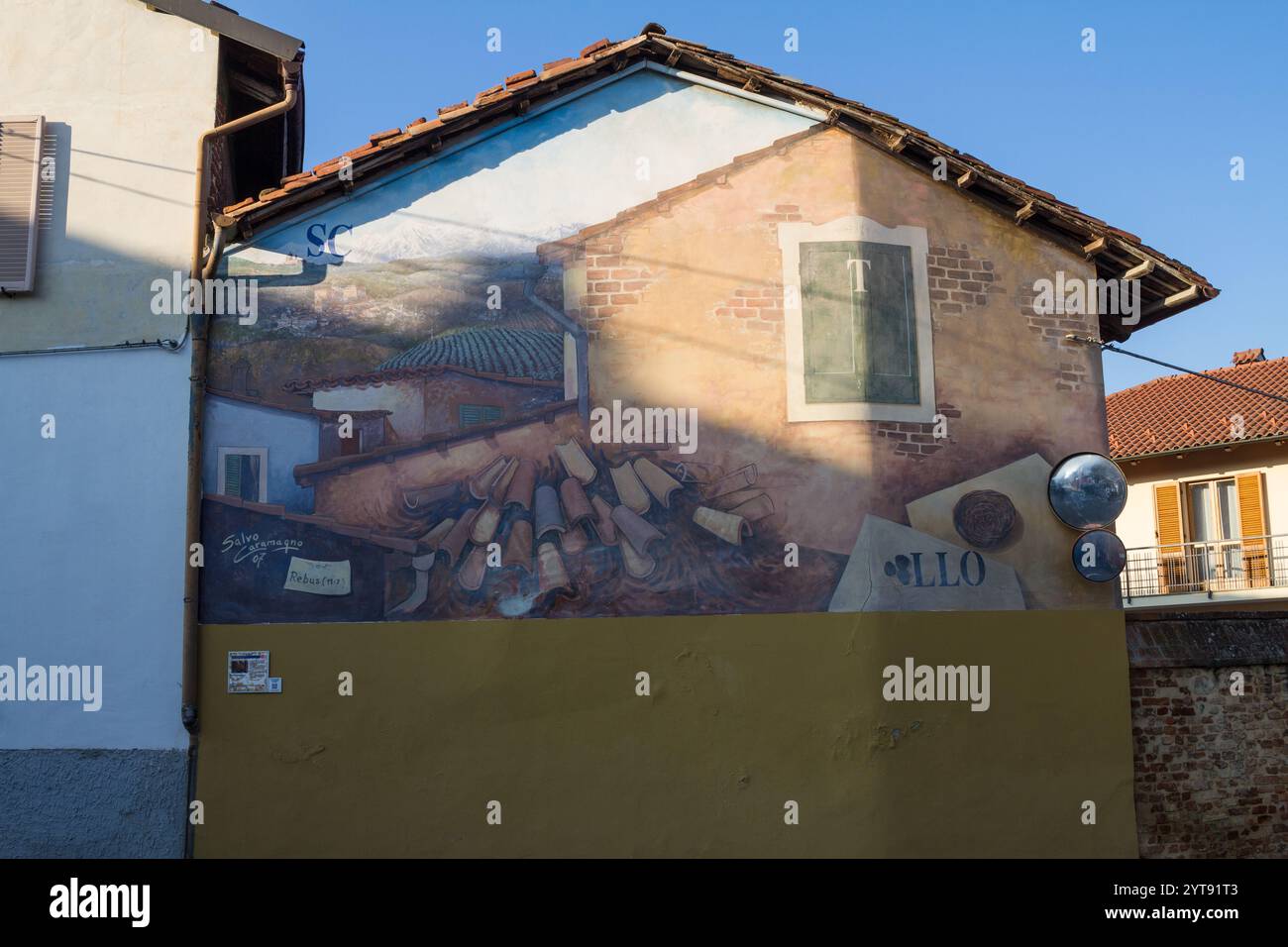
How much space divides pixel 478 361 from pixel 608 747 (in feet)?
11.0

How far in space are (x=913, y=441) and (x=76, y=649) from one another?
7112 mm

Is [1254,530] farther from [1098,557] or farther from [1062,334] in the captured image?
[1098,557]

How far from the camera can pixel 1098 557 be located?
1030 centimetres

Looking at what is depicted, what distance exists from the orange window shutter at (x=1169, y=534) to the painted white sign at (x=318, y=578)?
16.9 meters

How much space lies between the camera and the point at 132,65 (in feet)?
34.9

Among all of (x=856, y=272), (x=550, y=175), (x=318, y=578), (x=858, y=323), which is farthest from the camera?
(x=550, y=175)

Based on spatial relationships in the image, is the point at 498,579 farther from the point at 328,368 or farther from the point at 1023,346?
the point at 1023,346

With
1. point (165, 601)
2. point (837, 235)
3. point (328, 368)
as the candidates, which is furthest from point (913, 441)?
point (165, 601)

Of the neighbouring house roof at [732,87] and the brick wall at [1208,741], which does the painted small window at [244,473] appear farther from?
the brick wall at [1208,741]

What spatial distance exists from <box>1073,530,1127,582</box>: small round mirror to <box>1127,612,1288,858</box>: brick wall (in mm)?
541

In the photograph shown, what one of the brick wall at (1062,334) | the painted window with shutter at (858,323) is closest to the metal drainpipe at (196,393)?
the painted window with shutter at (858,323)

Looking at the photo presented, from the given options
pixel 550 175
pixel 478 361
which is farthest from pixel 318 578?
pixel 550 175

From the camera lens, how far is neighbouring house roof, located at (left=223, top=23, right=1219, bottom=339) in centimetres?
1023

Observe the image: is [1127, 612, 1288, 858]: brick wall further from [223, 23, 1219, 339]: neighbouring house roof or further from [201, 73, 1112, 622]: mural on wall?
[223, 23, 1219, 339]: neighbouring house roof
